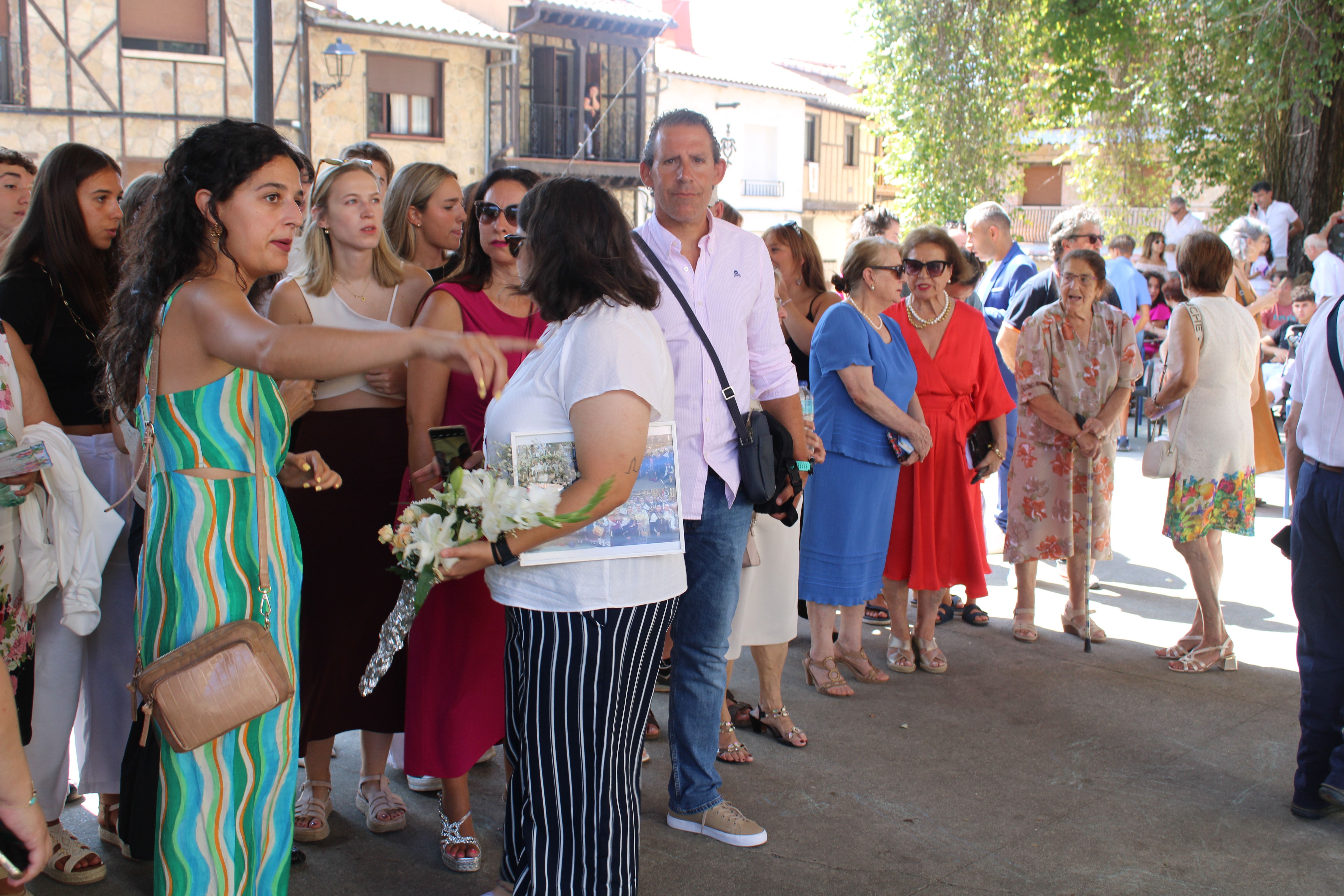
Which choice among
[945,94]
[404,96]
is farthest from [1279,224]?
[404,96]

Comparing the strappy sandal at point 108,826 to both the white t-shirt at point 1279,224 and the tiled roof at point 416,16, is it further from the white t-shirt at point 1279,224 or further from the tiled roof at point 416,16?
the tiled roof at point 416,16

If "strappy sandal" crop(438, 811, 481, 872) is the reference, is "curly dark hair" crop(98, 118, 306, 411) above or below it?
above

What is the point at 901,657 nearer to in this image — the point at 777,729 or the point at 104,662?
the point at 777,729

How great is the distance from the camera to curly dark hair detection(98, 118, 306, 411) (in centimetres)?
230

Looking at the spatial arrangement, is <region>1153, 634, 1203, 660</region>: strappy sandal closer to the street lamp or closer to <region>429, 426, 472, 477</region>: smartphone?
<region>429, 426, 472, 477</region>: smartphone

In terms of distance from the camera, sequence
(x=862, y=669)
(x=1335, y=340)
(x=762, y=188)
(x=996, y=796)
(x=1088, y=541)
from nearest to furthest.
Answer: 1. (x=1335, y=340)
2. (x=996, y=796)
3. (x=862, y=669)
4. (x=1088, y=541)
5. (x=762, y=188)

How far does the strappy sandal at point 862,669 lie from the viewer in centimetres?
471

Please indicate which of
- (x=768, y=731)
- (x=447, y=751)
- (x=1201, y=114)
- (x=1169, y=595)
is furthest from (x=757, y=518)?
(x=1201, y=114)

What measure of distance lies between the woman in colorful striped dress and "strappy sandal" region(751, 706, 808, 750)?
211 centimetres

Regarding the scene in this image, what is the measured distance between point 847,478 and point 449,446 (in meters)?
2.22

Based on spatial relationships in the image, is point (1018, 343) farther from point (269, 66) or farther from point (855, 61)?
point (855, 61)

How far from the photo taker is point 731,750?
3902 mm

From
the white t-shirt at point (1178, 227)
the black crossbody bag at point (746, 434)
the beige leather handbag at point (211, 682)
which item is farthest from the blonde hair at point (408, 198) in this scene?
the white t-shirt at point (1178, 227)

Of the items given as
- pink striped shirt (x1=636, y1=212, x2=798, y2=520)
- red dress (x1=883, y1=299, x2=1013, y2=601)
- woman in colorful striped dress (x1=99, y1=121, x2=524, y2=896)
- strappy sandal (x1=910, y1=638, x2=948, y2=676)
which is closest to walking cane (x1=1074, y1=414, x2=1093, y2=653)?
red dress (x1=883, y1=299, x2=1013, y2=601)
